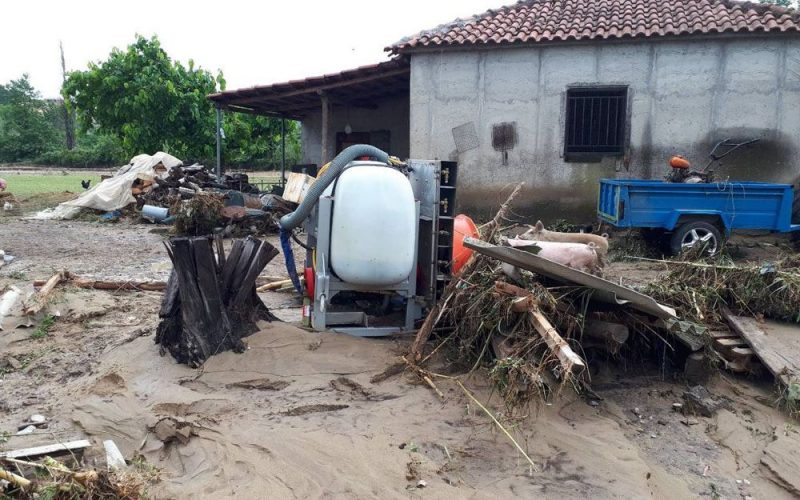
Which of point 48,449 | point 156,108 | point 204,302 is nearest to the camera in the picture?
point 48,449

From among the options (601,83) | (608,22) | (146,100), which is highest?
(608,22)

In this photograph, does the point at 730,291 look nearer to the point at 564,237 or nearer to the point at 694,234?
the point at 564,237

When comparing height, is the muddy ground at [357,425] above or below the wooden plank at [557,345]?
below

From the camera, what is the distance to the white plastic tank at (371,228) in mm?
5184

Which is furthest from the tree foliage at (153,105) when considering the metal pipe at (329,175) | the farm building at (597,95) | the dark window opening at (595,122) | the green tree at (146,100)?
the metal pipe at (329,175)

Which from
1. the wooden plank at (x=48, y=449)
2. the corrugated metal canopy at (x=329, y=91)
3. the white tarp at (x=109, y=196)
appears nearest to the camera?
the wooden plank at (x=48, y=449)

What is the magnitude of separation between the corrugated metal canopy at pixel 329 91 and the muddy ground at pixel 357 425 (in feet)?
27.1

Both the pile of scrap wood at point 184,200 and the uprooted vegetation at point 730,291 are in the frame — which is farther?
the pile of scrap wood at point 184,200

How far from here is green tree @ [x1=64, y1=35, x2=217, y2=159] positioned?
21.8 meters

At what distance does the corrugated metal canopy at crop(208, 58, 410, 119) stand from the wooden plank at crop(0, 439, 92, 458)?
1006 centimetres

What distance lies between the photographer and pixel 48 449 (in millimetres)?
3477

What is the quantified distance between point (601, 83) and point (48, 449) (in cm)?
1061

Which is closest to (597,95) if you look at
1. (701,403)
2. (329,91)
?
(329,91)

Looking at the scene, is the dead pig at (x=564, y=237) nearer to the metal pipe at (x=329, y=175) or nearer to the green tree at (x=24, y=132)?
the metal pipe at (x=329, y=175)
